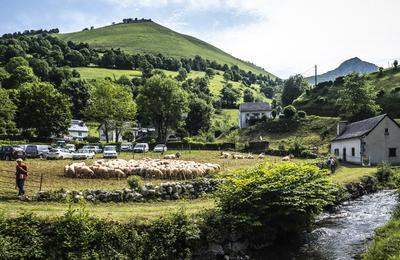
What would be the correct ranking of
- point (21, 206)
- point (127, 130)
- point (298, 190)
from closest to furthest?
point (21, 206) < point (298, 190) < point (127, 130)

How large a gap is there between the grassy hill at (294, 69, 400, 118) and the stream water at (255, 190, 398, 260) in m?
62.1

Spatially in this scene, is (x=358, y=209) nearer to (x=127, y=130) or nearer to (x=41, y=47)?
(x=127, y=130)

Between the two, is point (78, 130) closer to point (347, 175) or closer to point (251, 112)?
point (251, 112)

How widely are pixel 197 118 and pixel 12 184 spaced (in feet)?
287

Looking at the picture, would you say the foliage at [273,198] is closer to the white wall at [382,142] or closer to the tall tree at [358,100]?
the white wall at [382,142]

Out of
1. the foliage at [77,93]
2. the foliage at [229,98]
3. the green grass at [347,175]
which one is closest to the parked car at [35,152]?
the green grass at [347,175]

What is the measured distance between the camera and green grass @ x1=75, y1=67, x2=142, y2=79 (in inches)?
6324

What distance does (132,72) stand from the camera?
588 feet

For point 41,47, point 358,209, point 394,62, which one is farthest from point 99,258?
point 41,47

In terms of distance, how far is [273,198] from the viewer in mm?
21547

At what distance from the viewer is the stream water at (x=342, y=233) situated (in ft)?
65.4

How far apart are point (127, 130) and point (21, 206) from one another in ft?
261

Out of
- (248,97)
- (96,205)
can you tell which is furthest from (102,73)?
→ (96,205)

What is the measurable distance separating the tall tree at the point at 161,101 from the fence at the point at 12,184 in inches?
2358
